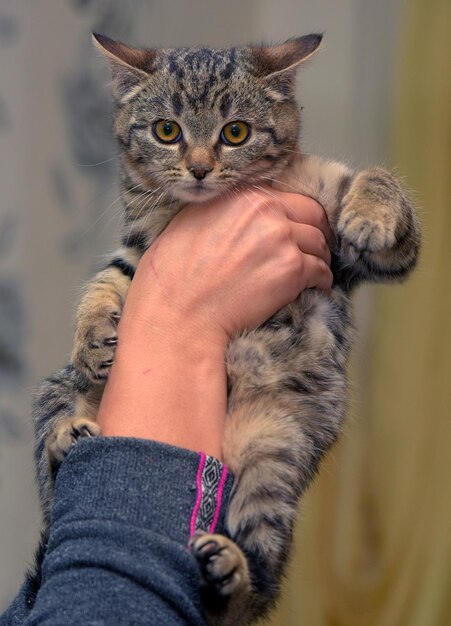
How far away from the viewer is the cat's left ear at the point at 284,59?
1217 mm

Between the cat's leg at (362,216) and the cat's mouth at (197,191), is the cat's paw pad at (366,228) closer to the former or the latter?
the cat's leg at (362,216)

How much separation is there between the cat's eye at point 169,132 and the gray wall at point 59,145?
0.70m

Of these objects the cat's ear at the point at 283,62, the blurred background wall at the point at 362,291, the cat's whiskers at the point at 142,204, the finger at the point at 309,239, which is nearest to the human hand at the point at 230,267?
the finger at the point at 309,239

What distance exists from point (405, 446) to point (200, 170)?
3.27 feet

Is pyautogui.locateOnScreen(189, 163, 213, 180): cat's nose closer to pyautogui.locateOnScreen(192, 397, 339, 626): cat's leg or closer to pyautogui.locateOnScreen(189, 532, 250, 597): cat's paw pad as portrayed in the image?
pyautogui.locateOnScreen(192, 397, 339, 626): cat's leg

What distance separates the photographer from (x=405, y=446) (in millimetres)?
1804

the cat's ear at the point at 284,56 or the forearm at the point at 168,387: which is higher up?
the cat's ear at the point at 284,56

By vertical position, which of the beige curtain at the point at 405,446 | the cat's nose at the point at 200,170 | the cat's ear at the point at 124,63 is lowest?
the beige curtain at the point at 405,446

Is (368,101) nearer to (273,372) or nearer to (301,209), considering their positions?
(301,209)

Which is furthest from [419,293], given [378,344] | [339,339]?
[339,339]

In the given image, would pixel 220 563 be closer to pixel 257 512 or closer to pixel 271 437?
pixel 257 512

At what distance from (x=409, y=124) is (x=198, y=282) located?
945 millimetres

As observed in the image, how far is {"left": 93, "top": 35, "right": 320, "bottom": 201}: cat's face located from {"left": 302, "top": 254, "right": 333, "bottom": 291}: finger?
178mm

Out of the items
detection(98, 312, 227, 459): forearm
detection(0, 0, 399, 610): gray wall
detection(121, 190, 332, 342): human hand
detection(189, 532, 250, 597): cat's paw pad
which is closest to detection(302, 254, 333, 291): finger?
detection(121, 190, 332, 342): human hand
